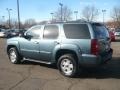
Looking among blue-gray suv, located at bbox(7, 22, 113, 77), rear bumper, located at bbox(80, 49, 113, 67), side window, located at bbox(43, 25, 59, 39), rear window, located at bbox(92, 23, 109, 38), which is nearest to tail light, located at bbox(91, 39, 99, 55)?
blue-gray suv, located at bbox(7, 22, 113, 77)

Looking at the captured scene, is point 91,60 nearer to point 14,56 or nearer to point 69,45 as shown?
point 69,45

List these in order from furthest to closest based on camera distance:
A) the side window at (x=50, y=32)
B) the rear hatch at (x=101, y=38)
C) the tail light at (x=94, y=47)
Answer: the side window at (x=50, y=32) → the rear hatch at (x=101, y=38) → the tail light at (x=94, y=47)

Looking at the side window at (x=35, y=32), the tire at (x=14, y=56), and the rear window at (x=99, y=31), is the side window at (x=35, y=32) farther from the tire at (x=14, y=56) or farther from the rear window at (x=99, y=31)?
the rear window at (x=99, y=31)

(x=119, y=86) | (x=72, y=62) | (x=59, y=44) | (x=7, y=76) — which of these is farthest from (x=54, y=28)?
(x=119, y=86)

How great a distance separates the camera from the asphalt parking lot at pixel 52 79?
23.1 ft

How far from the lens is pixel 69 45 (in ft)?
26.8

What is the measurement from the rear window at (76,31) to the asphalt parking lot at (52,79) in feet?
4.52

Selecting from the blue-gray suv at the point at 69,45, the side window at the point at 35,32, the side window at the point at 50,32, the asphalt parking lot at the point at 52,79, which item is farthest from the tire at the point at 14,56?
the side window at the point at 50,32

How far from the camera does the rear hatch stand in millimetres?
7920

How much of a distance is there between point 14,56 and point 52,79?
130 inches

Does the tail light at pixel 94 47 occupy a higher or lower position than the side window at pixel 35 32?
lower

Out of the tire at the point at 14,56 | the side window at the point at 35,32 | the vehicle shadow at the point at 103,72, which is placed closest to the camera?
the vehicle shadow at the point at 103,72

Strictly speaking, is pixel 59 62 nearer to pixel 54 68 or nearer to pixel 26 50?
pixel 54 68

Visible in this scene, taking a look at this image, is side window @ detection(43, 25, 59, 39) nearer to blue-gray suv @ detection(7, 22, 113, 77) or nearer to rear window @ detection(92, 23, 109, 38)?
blue-gray suv @ detection(7, 22, 113, 77)
